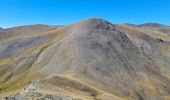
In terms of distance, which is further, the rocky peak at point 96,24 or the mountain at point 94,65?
the rocky peak at point 96,24

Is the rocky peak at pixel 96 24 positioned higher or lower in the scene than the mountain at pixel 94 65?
higher

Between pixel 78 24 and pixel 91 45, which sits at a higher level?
pixel 78 24

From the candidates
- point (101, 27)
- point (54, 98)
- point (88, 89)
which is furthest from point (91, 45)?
point (54, 98)

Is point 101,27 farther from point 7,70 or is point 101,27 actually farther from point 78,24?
point 7,70

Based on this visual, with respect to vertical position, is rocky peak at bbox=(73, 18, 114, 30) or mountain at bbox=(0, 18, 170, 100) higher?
rocky peak at bbox=(73, 18, 114, 30)

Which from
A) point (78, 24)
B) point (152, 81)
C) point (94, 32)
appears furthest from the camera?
point (78, 24)

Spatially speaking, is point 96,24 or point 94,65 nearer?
point 94,65

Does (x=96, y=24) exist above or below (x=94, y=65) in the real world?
above

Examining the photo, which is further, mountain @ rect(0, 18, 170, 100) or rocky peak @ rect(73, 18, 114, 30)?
rocky peak @ rect(73, 18, 114, 30)
